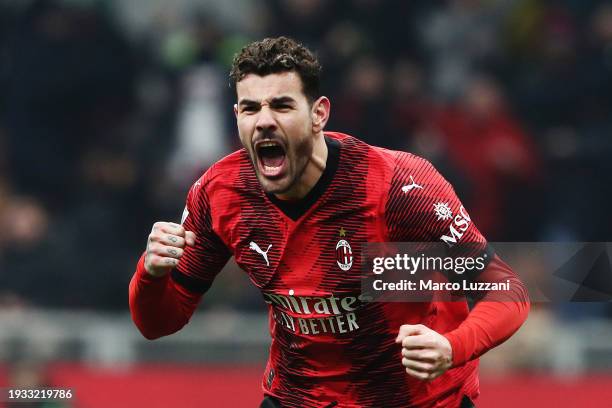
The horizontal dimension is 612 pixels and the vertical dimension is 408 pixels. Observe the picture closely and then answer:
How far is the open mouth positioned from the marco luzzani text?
495 mm

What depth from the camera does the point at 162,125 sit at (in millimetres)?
10219

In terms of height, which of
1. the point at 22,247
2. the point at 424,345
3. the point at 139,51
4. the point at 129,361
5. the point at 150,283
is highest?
the point at 139,51

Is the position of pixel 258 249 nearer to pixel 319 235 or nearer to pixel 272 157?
pixel 319 235

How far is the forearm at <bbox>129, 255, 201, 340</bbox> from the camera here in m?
5.03

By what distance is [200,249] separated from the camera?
514 centimetres

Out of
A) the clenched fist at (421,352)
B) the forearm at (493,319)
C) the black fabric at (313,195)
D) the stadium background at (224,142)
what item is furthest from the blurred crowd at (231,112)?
the clenched fist at (421,352)

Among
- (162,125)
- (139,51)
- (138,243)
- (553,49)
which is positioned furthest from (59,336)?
(553,49)

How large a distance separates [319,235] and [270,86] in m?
0.60

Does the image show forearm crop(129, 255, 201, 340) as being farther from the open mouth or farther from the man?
the open mouth

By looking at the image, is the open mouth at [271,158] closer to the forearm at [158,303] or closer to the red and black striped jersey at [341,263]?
the red and black striped jersey at [341,263]

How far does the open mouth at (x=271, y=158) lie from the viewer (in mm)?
4793

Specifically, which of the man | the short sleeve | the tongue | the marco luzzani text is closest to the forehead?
the man

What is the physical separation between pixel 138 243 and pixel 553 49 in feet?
12.2

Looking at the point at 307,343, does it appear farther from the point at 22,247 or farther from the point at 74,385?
the point at 22,247
